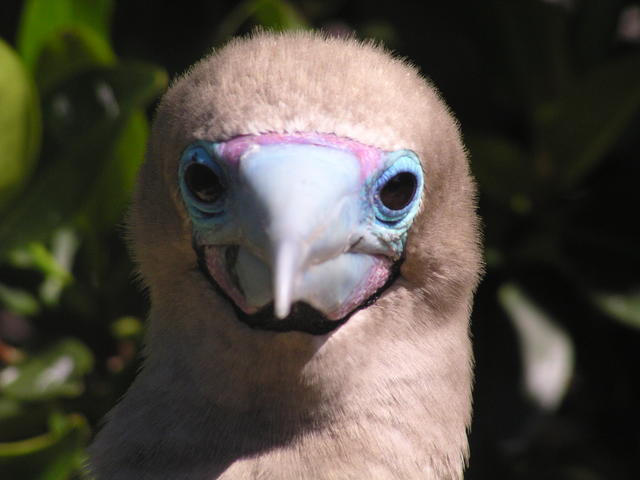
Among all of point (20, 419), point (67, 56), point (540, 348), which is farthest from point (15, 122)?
point (540, 348)

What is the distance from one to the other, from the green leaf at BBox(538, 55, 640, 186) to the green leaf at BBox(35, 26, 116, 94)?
1144 mm

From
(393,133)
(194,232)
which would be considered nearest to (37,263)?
(194,232)

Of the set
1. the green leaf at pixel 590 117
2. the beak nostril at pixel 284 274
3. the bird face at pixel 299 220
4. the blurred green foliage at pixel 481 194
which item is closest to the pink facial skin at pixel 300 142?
the bird face at pixel 299 220

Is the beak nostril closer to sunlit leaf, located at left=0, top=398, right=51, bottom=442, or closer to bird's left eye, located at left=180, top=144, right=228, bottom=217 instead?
bird's left eye, located at left=180, top=144, right=228, bottom=217

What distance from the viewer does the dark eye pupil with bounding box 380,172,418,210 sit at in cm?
143

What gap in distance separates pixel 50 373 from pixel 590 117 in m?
1.51

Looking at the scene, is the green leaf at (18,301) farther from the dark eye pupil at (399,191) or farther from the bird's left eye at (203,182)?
the dark eye pupil at (399,191)

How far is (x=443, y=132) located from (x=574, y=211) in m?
1.32

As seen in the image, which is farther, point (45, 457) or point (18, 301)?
point (18, 301)

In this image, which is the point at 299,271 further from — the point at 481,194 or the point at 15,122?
the point at 481,194

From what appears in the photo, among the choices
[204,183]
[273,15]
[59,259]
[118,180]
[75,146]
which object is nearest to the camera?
[204,183]

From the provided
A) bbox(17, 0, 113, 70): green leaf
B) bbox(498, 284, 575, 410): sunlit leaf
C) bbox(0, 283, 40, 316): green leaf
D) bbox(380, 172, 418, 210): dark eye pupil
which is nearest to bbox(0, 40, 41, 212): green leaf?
bbox(17, 0, 113, 70): green leaf

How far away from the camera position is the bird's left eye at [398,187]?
1.42m

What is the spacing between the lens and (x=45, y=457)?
211 cm
